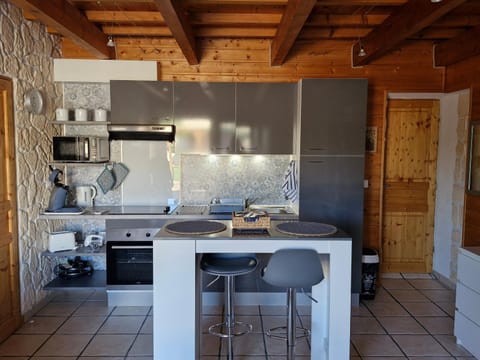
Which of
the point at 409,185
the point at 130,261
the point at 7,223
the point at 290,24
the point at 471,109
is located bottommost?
the point at 130,261

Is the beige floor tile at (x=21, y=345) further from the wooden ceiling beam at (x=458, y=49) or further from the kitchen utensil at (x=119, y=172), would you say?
the wooden ceiling beam at (x=458, y=49)

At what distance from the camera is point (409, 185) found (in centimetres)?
427

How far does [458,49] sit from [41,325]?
4768 mm

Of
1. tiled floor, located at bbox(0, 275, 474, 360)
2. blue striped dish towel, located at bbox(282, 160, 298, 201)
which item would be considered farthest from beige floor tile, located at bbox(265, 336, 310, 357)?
blue striped dish towel, located at bbox(282, 160, 298, 201)

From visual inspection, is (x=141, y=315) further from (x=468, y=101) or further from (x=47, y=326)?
(x=468, y=101)

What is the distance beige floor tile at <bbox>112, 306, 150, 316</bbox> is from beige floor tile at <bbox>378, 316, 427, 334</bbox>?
2.21m

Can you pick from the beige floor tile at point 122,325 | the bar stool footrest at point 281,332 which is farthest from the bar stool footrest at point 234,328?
the beige floor tile at point 122,325

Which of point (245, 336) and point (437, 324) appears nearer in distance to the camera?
point (245, 336)

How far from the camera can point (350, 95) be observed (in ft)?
11.4

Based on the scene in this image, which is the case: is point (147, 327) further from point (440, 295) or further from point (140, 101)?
point (440, 295)

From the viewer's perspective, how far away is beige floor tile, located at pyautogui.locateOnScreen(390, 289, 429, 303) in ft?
12.2

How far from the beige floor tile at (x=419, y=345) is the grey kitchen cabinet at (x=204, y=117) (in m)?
2.28

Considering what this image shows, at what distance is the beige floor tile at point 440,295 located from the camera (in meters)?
3.74

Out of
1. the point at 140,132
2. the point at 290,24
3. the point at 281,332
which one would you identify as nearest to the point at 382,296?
the point at 281,332
